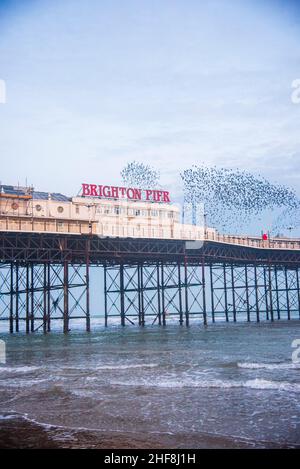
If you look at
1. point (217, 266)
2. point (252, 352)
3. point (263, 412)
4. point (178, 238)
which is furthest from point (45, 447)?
point (217, 266)

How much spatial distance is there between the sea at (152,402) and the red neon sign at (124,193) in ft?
91.1

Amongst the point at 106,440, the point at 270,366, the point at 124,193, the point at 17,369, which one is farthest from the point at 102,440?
the point at 124,193

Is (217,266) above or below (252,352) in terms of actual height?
above

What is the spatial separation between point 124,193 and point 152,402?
3977 cm

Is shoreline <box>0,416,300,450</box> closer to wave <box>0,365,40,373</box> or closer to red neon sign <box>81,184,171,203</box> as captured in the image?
wave <box>0,365,40,373</box>

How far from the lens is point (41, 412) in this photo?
12.1m

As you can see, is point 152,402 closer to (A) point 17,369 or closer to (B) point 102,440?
(B) point 102,440

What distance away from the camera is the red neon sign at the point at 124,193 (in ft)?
161

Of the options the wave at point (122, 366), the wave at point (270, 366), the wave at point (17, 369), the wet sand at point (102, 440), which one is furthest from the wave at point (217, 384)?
the wet sand at point (102, 440)

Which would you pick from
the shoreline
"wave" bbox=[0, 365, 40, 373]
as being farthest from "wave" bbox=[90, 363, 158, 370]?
the shoreline
